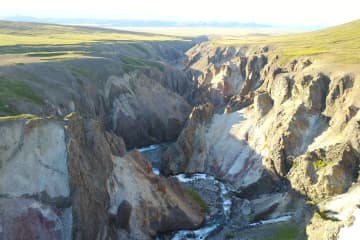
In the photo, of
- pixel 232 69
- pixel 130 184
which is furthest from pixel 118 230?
pixel 232 69

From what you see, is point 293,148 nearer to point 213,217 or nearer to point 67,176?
point 213,217

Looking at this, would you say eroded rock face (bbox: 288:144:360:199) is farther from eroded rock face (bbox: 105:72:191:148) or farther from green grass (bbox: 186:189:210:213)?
eroded rock face (bbox: 105:72:191:148)

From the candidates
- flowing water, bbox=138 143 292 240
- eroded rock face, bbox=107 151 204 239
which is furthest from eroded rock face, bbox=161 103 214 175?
eroded rock face, bbox=107 151 204 239

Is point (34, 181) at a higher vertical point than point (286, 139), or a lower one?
higher

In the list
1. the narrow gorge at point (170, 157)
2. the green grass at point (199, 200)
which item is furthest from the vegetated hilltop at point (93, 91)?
the green grass at point (199, 200)

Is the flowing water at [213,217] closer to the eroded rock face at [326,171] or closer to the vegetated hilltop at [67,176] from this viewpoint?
the vegetated hilltop at [67,176]

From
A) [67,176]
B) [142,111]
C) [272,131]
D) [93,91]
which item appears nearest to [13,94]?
[67,176]

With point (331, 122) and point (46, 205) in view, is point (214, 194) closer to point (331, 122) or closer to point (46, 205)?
point (331, 122)
